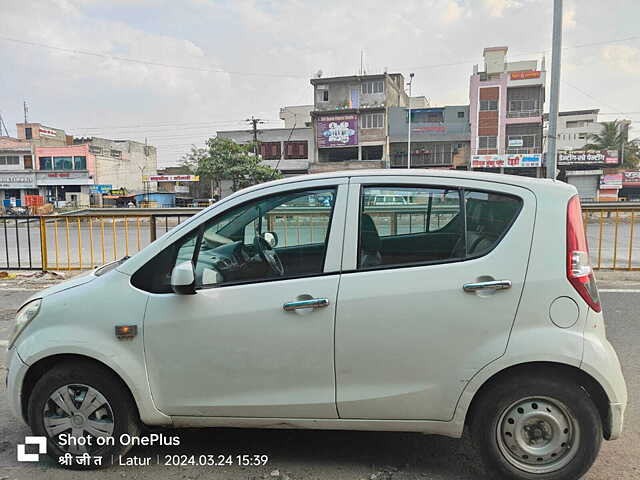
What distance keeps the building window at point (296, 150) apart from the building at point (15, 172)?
28825 mm

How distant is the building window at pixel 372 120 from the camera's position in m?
51.8

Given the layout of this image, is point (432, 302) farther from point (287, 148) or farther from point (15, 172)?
point (15, 172)

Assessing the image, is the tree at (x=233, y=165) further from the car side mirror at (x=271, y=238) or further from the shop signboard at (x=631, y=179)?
the car side mirror at (x=271, y=238)

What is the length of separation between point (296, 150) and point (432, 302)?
55.8 m

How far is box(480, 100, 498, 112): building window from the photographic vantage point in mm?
48750

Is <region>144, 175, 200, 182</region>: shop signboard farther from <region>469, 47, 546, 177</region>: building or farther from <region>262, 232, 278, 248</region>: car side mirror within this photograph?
<region>262, 232, 278, 248</region>: car side mirror

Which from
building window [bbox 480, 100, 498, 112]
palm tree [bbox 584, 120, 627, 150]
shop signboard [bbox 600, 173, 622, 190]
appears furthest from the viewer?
palm tree [bbox 584, 120, 627, 150]

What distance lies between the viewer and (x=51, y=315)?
2.84 m

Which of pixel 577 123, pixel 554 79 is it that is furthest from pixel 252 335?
pixel 577 123

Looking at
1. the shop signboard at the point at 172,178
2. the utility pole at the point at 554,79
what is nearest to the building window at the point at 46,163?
the shop signboard at the point at 172,178

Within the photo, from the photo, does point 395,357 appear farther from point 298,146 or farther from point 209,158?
point 298,146

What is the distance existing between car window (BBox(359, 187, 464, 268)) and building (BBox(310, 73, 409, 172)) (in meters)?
48.4

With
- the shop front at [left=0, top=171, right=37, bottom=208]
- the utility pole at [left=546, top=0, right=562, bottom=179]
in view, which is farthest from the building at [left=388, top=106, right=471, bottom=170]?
the utility pole at [left=546, top=0, right=562, bottom=179]

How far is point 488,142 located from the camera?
162ft
